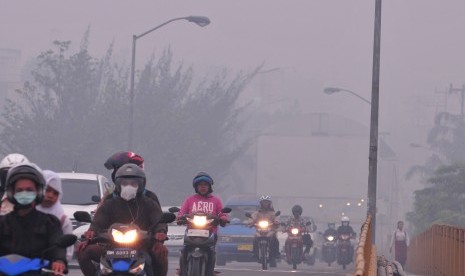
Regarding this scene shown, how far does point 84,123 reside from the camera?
7256cm

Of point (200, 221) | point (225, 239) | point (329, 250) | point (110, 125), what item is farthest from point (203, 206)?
point (110, 125)

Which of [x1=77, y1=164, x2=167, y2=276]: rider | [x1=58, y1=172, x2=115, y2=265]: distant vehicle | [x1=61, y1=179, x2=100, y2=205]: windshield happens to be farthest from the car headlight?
[x1=77, y1=164, x2=167, y2=276]: rider

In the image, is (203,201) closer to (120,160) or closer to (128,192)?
(120,160)

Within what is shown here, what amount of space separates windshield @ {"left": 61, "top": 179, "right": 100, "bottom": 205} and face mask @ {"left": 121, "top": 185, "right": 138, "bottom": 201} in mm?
15001

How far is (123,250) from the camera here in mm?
12570

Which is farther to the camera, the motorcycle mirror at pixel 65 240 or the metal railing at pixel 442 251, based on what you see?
the metal railing at pixel 442 251

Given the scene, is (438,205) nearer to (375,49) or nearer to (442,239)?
Result: (375,49)

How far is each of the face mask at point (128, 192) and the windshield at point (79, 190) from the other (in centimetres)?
1500

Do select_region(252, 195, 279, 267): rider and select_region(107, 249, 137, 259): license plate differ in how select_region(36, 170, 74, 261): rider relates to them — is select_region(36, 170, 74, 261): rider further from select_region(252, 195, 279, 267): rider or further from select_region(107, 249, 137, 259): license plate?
select_region(252, 195, 279, 267): rider

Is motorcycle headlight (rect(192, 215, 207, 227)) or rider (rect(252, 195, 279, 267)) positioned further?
rider (rect(252, 195, 279, 267))

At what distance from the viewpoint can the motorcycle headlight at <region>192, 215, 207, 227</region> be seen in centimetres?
1931

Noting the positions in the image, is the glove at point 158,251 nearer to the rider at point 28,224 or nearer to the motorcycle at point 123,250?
the motorcycle at point 123,250

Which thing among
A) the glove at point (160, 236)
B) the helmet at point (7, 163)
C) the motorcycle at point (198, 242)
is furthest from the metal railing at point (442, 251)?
the helmet at point (7, 163)

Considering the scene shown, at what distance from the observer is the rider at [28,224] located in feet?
32.8
